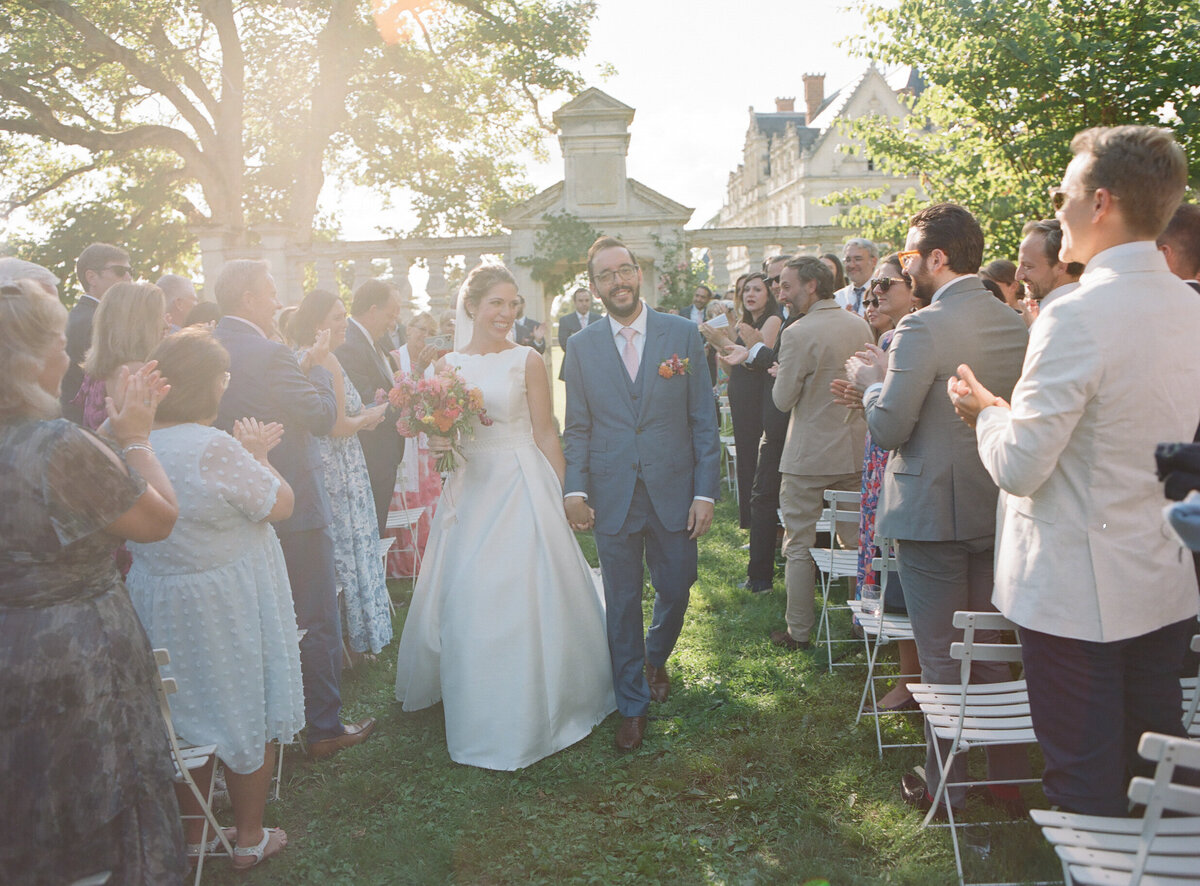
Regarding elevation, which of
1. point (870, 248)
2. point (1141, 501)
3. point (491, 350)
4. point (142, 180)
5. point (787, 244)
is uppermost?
point (142, 180)

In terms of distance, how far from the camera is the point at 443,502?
199 inches

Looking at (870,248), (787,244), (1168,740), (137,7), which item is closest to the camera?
(1168,740)

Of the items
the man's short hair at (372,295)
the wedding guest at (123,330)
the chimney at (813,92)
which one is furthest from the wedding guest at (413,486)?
the chimney at (813,92)

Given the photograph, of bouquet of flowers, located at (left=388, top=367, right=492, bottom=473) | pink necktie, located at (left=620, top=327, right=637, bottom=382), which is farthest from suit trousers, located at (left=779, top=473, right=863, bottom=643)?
bouquet of flowers, located at (left=388, top=367, right=492, bottom=473)

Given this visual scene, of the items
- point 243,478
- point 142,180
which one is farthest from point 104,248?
point 142,180

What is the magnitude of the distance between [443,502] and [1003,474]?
323cm

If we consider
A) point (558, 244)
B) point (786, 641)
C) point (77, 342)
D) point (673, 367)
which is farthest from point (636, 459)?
point (558, 244)

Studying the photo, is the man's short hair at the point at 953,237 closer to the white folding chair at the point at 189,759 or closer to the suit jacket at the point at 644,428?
the suit jacket at the point at 644,428

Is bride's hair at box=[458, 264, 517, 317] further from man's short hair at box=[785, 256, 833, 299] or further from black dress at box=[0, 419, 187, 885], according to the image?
black dress at box=[0, 419, 187, 885]

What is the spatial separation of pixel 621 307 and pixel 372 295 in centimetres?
270

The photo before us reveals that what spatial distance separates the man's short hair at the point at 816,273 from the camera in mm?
5844

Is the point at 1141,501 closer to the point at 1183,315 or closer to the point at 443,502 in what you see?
the point at 1183,315

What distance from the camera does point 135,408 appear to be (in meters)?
2.95

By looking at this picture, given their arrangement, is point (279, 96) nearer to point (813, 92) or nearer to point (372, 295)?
point (372, 295)
